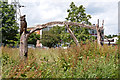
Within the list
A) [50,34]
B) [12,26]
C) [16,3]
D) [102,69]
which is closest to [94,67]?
[102,69]

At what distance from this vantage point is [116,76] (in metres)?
4.34

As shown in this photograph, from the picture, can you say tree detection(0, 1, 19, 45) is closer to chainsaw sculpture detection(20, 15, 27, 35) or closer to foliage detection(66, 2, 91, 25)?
foliage detection(66, 2, 91, 25)

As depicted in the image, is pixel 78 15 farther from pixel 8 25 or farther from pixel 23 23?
pixel 8 25

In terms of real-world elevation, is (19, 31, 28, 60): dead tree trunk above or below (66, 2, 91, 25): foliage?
below

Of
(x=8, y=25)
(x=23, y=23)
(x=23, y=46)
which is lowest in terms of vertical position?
(x=23, y=46)

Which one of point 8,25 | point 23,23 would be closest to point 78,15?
point 23,23

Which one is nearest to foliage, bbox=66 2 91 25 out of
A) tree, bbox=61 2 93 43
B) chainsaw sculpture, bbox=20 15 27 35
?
tree, bbox=61 2 93 43

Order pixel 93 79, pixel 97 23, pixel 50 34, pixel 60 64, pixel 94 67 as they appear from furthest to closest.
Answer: pixel 50 34
pixel 97 23
pixel 60 64
pixel 94 67
pixel 93 79

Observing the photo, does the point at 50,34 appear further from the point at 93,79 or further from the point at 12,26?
the point at 93,79

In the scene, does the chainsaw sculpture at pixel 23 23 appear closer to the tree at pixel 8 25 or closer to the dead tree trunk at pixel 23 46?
the dead tree trunk at pixel 23 46

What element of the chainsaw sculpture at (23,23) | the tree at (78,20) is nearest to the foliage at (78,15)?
the tree at (78,20)

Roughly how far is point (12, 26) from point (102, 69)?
27433 mm

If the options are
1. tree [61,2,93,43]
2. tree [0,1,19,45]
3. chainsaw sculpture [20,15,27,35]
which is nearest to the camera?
chainsaw sculpture [20,15,27,35]

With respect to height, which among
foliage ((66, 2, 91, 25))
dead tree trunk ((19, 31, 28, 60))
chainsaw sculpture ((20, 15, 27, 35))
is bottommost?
dead tree trunk ((19, 31, 28, 60))
